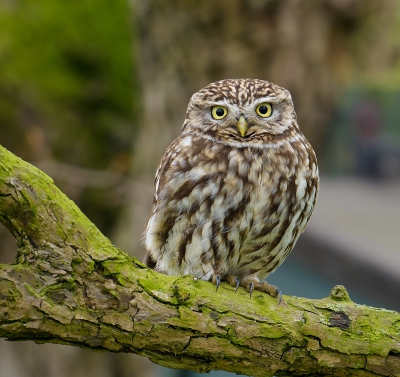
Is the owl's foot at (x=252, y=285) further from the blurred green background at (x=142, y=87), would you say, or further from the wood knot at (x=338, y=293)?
the blurred green background at (x=142, y=87)

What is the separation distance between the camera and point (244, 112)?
9.39 feet

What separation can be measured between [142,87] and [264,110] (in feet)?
10.9

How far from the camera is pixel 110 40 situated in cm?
704

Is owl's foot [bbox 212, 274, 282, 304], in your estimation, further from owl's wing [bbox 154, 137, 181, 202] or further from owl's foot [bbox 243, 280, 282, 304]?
owl's wing [bbox 154, 137, 181, 202]

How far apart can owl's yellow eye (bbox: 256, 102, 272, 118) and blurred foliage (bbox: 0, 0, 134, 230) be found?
12.1ft

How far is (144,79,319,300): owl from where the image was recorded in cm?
279

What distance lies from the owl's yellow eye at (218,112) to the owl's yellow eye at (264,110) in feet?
0.49

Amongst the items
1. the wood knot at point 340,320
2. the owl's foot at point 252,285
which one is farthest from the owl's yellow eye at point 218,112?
the wood knot at point 340,320

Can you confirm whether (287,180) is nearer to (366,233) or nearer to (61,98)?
(366,233)

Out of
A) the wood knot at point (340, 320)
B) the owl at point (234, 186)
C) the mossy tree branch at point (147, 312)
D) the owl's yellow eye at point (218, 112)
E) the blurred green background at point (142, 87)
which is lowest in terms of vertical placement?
the mossy tree branch at point (147, 312)

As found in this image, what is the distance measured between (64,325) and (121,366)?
493 centimetres

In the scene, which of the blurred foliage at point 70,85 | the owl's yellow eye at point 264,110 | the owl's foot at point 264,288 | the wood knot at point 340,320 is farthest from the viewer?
the blurred foliage at point 70,85

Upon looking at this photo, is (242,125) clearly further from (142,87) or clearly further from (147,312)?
(142,87)

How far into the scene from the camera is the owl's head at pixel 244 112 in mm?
2879
